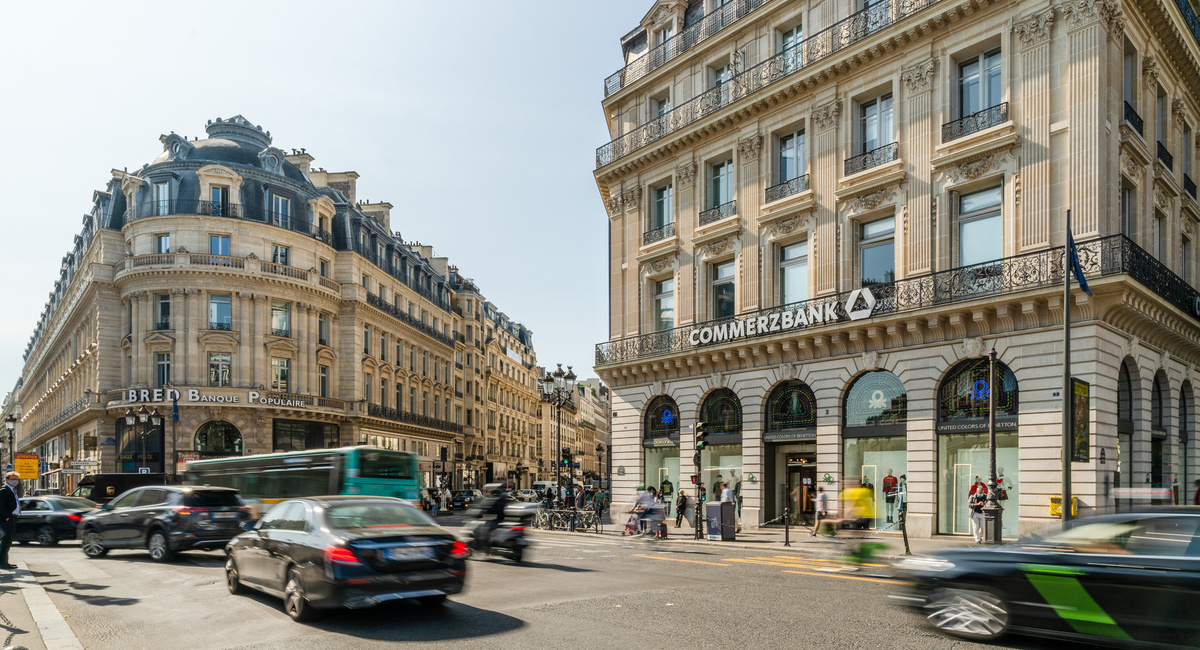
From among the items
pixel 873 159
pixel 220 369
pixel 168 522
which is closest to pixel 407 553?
pixel 168 522

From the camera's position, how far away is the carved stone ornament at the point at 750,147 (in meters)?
28.8

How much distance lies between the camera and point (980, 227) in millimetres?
22797

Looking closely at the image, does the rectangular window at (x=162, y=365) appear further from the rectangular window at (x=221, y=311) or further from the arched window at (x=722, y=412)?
the arched window at (x=722, y=412)

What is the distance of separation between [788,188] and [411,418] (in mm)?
42366

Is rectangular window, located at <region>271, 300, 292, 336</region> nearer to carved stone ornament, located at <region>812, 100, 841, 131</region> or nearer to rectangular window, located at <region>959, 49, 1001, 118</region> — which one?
carved stone ornament, located at <region>812, 100, 841, 131</region>

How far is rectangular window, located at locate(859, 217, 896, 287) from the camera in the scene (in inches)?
982

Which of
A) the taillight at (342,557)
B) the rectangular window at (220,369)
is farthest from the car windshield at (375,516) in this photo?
the rectangular window at (220,369)

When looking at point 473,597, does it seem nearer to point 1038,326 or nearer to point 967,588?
point 967,588

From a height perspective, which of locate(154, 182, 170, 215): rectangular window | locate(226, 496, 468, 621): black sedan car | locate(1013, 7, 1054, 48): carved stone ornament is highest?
locate(154, 182, 170, 215): rectangular window

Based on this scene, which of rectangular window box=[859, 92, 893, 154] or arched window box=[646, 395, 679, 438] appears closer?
rectangular window box=[859, 92, 893, 154]

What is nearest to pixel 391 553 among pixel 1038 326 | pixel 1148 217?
pixel 1038 326

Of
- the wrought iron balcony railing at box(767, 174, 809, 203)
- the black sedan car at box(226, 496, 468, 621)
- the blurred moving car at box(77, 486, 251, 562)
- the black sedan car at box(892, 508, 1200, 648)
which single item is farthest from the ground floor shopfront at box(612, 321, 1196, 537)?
the blurred moving car at box(77, 486, 251, 562)

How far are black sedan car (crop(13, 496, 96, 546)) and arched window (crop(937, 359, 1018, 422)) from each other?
894 inches

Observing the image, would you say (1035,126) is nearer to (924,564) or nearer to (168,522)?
(924,564)
